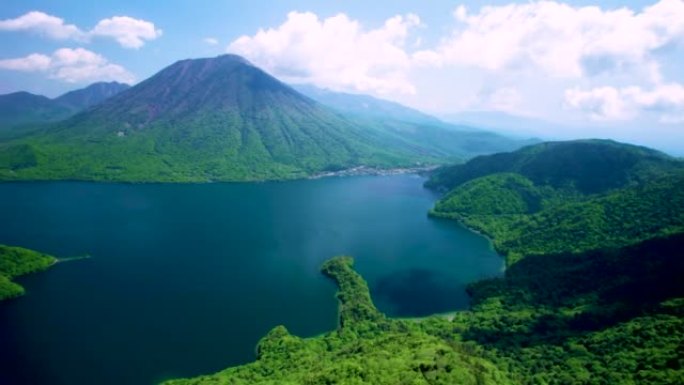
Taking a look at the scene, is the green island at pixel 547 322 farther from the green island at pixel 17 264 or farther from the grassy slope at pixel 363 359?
the green island at pixel 17 264

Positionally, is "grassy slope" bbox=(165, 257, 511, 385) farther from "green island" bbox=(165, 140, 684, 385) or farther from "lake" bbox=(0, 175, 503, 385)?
"lake" bbox=(0, 175, 503, 385)

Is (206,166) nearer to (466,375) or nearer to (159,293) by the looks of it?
(159,293)

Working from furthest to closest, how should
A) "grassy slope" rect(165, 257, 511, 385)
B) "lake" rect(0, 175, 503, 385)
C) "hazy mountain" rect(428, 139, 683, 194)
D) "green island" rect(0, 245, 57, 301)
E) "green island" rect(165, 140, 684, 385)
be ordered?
"hazy mountain" rect(428, 139, 683, 194), "green island" rect(0, 245, 57, 301), "lake" rect(0, 175, 503, 385), "green island" rect(165, 140, 684, 385), "grassy slope" rect(165, 257, 511, 385)

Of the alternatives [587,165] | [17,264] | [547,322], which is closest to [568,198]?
[587,165]

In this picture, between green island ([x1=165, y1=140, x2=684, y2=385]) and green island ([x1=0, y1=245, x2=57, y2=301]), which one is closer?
green island ([x1=165, y1=140, x2=684, y2=385])

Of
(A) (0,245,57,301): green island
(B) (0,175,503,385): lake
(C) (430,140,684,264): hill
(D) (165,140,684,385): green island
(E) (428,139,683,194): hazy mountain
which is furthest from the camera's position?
(E) (428,139,683,194): hazy mountain

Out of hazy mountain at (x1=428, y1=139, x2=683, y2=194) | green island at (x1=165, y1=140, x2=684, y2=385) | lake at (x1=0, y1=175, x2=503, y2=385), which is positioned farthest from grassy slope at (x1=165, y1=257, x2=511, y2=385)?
hazy mountain at (x1=428, y1=139, x2=683, y2=194)

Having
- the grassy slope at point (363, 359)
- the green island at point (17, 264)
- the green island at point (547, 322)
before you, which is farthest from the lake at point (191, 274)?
the green island at point (547, 322)

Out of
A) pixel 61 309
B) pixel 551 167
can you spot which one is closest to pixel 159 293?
pixel 61 309

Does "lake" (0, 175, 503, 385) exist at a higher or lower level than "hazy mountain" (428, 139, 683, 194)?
lower
